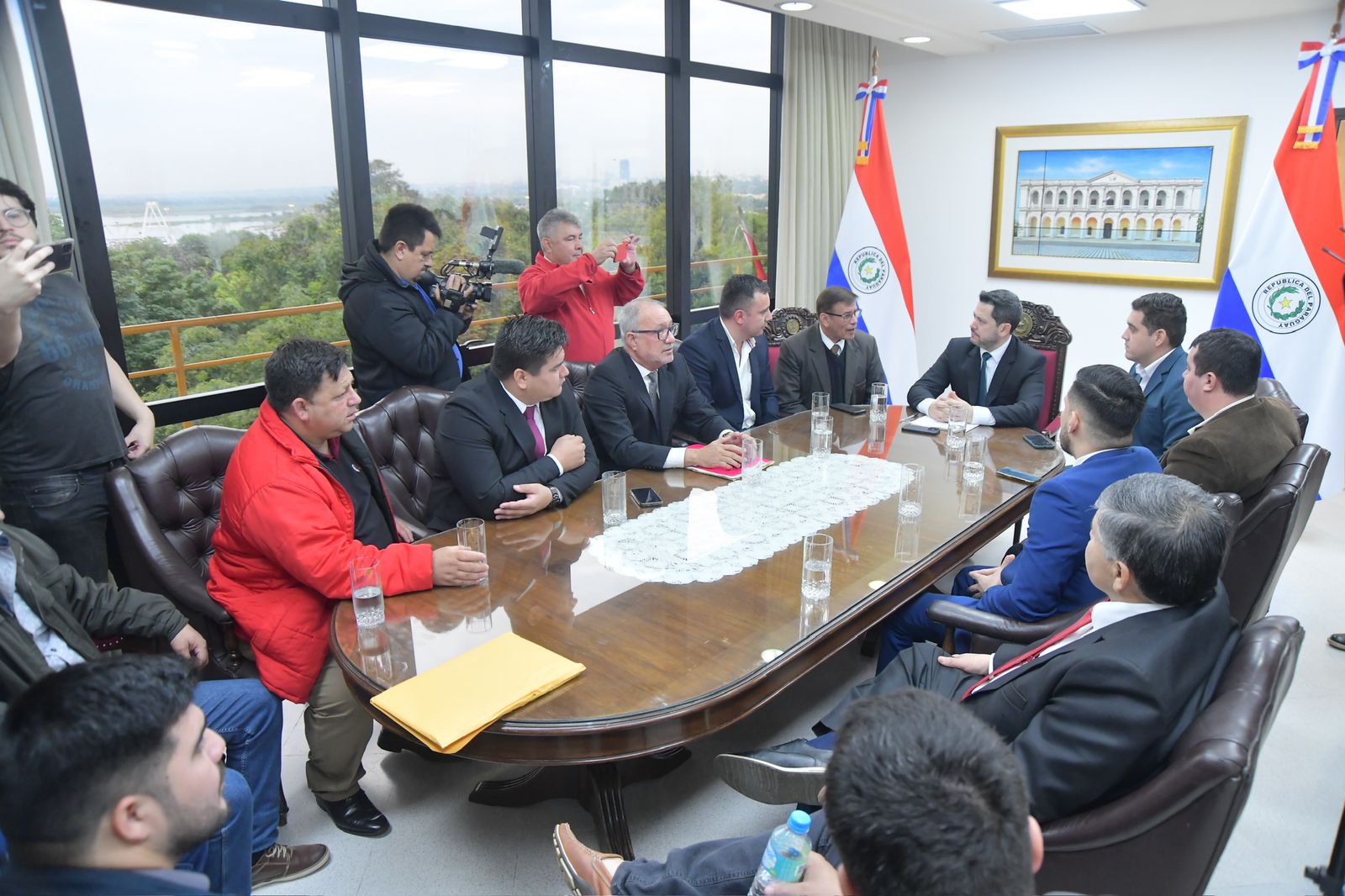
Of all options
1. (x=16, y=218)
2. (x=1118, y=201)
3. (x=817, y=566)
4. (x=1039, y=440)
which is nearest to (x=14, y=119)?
(x=16, y=218)

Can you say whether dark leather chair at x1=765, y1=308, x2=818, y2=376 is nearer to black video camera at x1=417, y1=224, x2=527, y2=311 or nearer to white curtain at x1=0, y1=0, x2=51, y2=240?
black video camera at x1=417, y1=224, x2=527, y2=311

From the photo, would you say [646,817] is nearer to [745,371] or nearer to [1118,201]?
[745,371]

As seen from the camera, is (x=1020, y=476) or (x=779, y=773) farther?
(x=1020, y=476)

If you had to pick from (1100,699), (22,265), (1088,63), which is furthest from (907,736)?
(1088,63)

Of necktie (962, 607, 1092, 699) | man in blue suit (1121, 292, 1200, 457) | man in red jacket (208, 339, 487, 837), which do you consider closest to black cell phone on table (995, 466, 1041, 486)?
man in blue suit (1121, 292, 1200, 457)

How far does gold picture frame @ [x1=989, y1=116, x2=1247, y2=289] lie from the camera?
5.03 metres

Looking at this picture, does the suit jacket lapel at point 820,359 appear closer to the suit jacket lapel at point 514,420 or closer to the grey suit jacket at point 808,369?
the grey suit jacket at point 808,369

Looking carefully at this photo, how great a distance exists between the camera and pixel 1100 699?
1338 millimetres

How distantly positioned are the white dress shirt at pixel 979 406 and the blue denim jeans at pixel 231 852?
2859 millimetres

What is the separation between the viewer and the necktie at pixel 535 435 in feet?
8.73

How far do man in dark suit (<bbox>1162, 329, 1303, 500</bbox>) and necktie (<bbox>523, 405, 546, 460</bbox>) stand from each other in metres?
1.93

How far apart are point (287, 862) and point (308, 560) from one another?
730mm

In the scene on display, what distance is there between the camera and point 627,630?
1.80m

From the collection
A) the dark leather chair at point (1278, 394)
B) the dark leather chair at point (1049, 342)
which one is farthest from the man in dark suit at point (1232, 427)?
the dark leather chair at point (1049, 342)
